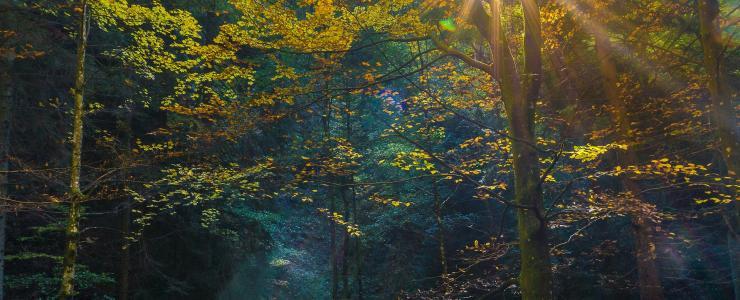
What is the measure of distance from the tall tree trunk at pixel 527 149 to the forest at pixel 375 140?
0.9 inches

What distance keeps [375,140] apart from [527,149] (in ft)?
22.6

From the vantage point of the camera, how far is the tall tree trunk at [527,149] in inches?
198

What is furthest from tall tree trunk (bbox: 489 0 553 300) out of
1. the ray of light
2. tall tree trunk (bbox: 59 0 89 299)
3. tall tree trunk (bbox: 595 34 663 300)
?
tall tree trunk (bbox: 59 0 89 299)

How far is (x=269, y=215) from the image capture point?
53.2 ft

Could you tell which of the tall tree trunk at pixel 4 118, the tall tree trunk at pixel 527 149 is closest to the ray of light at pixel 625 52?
the tall tree trunk at pixel 527 149

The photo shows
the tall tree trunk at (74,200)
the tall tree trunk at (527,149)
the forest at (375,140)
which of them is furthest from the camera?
the tall tree trunk at (74,200)

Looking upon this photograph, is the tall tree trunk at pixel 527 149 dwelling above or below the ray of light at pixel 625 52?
below

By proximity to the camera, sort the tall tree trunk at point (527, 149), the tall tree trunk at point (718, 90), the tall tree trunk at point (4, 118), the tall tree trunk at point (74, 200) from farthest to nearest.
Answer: the tall tree trunk at point (4, 118), the tall tree trunk at point (74, 200), the tall tree trunk at point (718, 90), the tall tree trunk at point (527, 149)

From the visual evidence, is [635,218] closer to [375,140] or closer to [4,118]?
[375,140]

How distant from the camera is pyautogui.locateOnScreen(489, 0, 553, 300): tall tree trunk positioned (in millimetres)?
5039

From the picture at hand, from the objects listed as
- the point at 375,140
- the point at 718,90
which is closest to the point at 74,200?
the point at 375,140

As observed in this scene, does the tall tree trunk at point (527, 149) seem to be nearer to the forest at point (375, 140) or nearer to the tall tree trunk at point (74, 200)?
the forest at point (375, 140)

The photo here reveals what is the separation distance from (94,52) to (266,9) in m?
8.89

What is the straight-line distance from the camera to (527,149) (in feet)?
17.6
